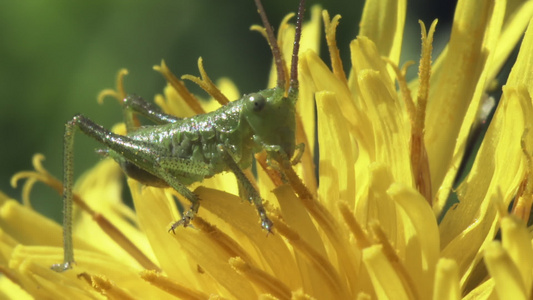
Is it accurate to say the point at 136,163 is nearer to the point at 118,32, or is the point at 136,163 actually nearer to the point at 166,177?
the point at 166,177

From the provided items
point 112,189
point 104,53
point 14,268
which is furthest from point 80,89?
point 14,268

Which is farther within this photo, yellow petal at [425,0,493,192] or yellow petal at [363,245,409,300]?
yellow petal at [425,0,493,192]

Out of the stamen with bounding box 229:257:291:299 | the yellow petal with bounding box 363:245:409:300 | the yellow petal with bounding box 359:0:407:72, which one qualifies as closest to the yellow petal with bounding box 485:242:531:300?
the yellow petal with bounding box 363:245:409:300

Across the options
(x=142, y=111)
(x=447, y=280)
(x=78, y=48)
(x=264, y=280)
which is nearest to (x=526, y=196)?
(x=447, y=280)

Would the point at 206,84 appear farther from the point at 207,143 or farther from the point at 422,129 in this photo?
the point at 422,129

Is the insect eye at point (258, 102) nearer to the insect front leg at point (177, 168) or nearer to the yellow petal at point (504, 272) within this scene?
the insect front leg at point (177, 168)

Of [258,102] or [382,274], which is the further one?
[258,102]

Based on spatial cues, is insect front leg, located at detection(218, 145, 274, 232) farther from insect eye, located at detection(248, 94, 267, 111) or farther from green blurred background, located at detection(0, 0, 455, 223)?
green blurred background, located at detection(0, 0, 455, 223)
